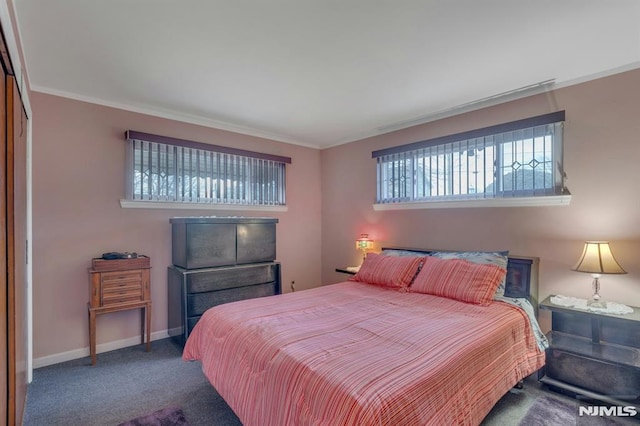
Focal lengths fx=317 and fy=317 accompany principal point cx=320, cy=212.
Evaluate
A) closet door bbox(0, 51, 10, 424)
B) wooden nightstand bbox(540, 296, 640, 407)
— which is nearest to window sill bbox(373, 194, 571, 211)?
wooden nightstand bbox(540, 296, 640, 407)

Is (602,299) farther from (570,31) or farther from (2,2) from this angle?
(2,2)

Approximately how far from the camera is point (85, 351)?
3.03 metres

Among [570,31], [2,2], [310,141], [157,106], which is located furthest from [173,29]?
[310,141]

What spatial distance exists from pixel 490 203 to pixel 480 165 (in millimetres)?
414

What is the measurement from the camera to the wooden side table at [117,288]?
111 inches

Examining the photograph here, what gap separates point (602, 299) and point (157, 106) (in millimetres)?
4447

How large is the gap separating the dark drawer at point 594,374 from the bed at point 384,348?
19 cm

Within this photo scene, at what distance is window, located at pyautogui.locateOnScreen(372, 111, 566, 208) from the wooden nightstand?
1090mm

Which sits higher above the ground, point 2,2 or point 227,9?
point 227,9

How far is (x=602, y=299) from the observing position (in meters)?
2.55

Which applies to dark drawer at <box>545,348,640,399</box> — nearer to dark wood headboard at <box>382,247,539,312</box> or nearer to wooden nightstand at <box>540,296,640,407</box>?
wooden nightstand at <box>540,296,640,407</box>

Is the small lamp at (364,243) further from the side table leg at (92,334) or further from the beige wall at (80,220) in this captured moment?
the side table leg at (92,334)

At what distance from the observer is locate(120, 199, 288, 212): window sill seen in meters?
3.29

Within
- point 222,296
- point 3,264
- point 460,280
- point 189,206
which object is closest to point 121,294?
→ point 222,296
